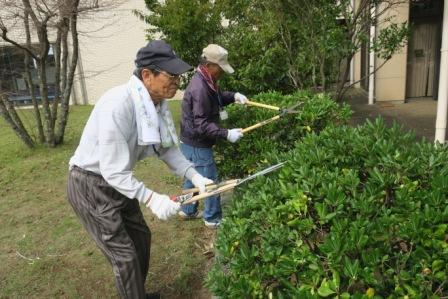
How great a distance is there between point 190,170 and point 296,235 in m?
1.43

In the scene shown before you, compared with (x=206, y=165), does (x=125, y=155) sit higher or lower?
higher

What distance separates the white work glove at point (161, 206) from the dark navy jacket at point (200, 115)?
156 centimetres

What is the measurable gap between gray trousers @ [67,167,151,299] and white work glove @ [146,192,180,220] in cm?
38

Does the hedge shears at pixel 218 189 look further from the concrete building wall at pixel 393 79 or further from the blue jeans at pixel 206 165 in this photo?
the concrete building wall at pixel 393 79

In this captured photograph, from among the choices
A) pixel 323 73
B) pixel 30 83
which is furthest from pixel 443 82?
pixel 30 83

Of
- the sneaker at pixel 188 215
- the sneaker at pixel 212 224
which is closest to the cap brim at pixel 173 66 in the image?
the sneaker at pixel 212 224

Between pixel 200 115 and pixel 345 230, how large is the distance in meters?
2.50

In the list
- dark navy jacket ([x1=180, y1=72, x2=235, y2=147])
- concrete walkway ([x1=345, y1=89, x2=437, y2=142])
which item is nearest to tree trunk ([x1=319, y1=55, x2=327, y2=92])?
concrete walkway ([x1=345, y1=89, x2=437, y2=142])

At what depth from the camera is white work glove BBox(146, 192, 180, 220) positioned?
2660 millimetres

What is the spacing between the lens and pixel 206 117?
13.9ft

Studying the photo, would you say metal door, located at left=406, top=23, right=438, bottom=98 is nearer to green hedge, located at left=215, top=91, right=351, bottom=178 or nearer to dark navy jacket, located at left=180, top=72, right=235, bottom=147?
green hedge, located at left=215, top=91, right=351, bottom=178

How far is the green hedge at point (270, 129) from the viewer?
14.6 ft

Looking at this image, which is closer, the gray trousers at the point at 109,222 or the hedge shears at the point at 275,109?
the gray trousers at the point at 109,222

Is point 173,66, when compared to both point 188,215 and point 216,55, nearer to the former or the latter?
point 216,55
